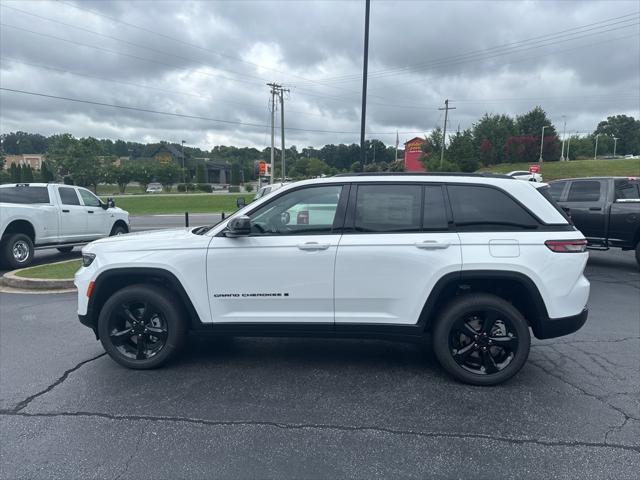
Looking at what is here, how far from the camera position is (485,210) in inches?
153

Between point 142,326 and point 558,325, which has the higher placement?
point 558,325

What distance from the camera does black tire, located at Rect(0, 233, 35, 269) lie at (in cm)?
936

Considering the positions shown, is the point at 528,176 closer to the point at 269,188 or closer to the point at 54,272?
the point at 269,188

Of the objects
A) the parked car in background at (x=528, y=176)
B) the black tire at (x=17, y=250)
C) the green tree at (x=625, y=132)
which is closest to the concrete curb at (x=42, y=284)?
the black tire at (x=17, y=250)

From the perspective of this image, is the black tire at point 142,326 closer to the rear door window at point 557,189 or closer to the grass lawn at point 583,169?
the rear door window at point 557,189

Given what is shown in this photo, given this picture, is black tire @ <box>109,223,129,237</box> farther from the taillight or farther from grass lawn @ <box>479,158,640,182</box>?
grass lawn @ <box>479,158,640,182</box>

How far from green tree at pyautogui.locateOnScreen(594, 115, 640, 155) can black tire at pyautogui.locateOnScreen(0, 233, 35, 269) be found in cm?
14038

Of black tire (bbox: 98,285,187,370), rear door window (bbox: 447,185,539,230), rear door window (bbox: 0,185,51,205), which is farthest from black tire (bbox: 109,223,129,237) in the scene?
rear door window (bbox: 447,185,539,230)

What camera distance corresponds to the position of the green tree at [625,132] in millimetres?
117562

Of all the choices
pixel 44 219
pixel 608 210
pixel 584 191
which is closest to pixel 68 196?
pixel 44 219

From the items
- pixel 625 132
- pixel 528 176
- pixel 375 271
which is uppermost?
pixel 625 132

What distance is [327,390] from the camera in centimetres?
382

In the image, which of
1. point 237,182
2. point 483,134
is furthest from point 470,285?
point 483,134

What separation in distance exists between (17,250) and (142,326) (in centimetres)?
730
